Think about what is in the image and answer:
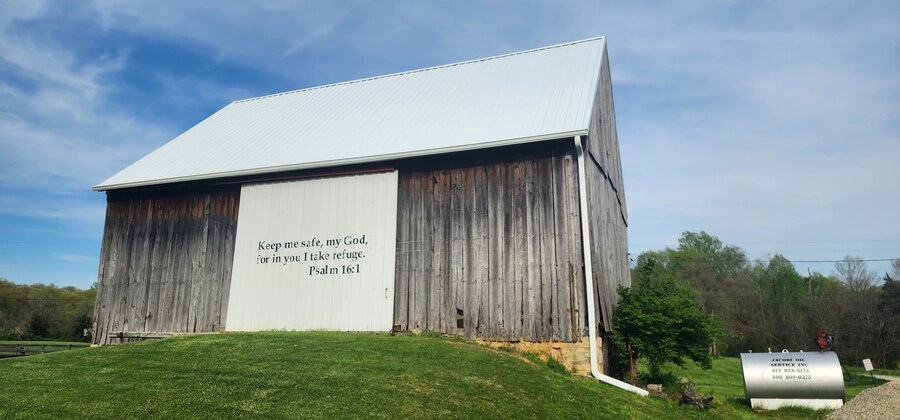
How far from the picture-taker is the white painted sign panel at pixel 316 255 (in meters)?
17.9

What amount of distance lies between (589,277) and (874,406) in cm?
745

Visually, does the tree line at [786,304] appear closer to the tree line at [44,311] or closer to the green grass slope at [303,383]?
the green grass slope at [303,383]

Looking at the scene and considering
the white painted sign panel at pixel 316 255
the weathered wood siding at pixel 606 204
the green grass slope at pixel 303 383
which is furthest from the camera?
the white painted sign panel at pixel 316 255

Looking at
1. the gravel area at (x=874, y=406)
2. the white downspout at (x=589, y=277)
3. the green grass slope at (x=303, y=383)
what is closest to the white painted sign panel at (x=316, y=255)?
the green grass slope at (x=303, y=383)

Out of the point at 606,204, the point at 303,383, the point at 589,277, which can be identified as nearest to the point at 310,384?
the point at 303,383

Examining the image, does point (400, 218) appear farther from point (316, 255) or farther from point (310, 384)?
point (310, 384)

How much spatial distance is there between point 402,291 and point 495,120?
569 centimetres

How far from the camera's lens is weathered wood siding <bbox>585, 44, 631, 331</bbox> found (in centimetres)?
1717

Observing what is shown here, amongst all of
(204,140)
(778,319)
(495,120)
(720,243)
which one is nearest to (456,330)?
(495,120)

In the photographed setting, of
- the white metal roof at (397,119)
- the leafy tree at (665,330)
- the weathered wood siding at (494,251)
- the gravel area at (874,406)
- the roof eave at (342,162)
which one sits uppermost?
the white metal roof at (397,119)

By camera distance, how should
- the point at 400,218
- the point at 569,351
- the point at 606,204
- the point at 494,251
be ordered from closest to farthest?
1. the point at 569,351
2. the point at 494,251
3. the point at 400,218
4. the point at 606,204

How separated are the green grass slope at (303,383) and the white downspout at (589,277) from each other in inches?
18.4

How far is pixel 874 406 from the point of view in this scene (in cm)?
1500

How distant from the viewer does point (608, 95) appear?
75.7ft
